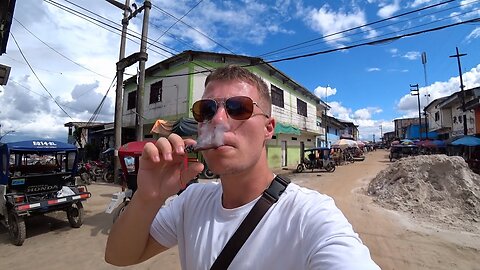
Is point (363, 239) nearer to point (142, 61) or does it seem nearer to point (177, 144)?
point (177, 144)

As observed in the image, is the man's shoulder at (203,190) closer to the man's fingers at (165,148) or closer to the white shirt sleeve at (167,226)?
the white shirt sleeve at (167,226)

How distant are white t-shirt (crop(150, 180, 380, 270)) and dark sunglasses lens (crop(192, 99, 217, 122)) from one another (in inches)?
17.3

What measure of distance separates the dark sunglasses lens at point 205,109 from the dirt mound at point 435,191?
798cm

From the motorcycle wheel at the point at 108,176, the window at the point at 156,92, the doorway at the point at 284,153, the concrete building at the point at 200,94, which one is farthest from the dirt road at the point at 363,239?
the doorway at the point at 284,153

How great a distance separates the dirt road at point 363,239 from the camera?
478cm

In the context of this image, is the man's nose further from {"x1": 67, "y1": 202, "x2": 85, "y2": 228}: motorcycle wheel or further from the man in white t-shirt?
{"x1": 67, "y1": 202, "x2": 85, "y2": 228}: motorcycle wheel

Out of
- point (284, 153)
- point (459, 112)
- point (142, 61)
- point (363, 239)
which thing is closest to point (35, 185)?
point (142, 61)

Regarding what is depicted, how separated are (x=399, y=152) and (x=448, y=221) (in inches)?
1069

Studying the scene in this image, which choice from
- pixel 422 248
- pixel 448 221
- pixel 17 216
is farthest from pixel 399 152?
pixel 17 216

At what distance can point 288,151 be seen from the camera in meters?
24.3

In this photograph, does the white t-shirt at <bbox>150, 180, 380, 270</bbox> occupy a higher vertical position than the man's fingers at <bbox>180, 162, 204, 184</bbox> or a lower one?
lower

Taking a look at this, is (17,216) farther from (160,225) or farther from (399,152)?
(399,152)

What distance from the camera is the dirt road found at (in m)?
4.78

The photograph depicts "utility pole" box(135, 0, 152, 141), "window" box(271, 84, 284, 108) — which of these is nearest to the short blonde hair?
"utility pole" box(135, 0, 152, 141)
